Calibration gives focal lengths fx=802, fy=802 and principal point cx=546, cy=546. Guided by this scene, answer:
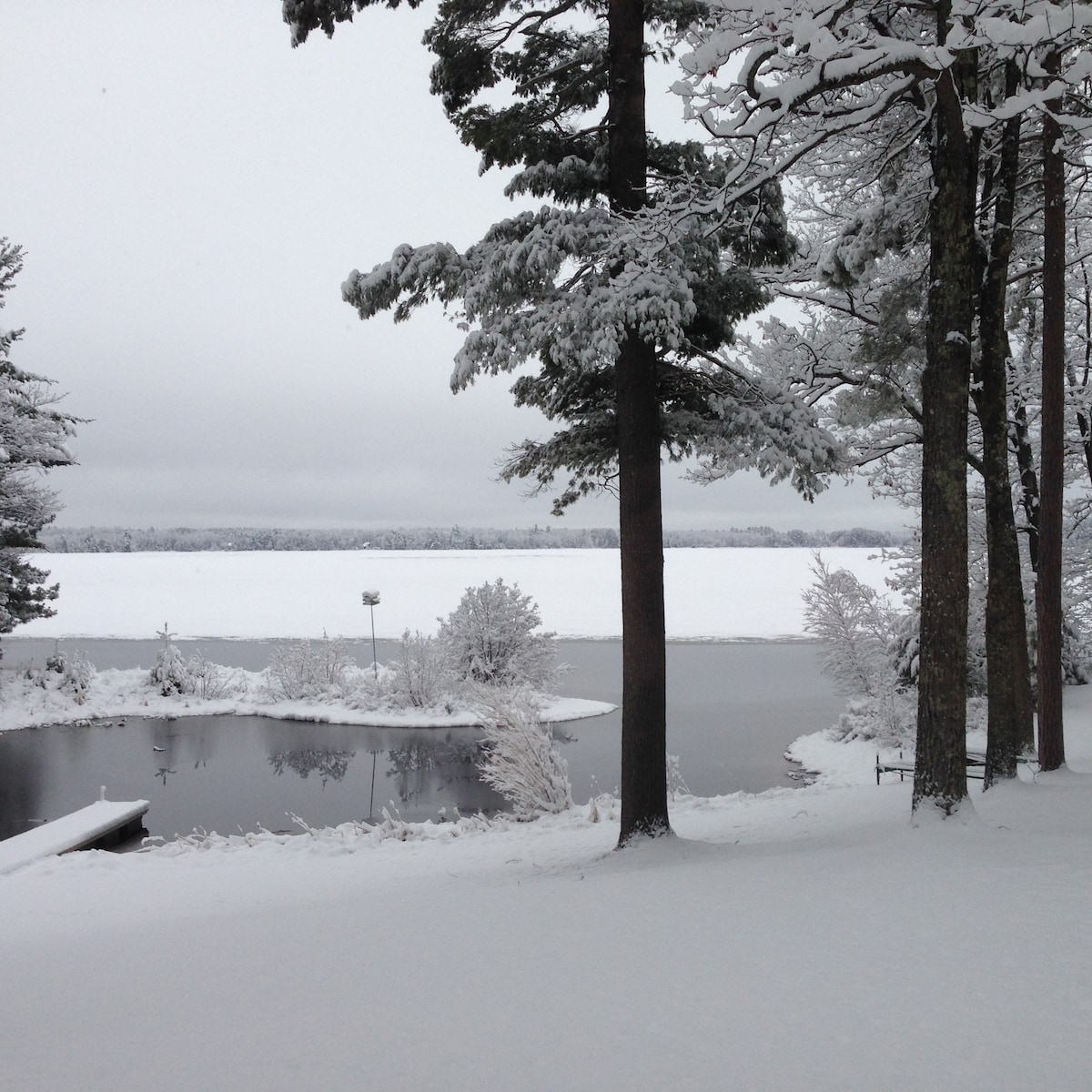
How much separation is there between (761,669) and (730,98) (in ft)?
87.4

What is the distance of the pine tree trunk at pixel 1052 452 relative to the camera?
8430mm

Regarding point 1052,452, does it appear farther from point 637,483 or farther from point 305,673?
point 305,673

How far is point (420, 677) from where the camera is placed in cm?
2508

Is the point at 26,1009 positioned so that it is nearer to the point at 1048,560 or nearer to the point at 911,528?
the point at 1048,560

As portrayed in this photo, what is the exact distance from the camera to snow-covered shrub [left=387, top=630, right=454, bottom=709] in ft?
81.6

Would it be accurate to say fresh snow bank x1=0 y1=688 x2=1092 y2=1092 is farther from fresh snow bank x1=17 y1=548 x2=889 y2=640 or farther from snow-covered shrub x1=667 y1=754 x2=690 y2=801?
fresh snow bank x1=17 y1=548 x2=889 y2=640

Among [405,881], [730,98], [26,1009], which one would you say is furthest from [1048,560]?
[26,1009]

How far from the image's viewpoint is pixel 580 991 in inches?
145

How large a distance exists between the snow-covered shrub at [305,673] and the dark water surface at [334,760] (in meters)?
2.03

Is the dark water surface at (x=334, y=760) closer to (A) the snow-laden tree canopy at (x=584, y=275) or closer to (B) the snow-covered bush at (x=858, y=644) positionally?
(B) the snow-covered bush at (x=858, y=644)

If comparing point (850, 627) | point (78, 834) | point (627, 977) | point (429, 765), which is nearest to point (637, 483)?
point (627, 977)

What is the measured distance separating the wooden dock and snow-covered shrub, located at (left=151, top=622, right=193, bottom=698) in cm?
1250

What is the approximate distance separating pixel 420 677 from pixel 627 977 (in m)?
21.8

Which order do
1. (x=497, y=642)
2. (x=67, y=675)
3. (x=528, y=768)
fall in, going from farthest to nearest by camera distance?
(x=497, y=642)
(x=67, y=675)
(x=528, y=768)
